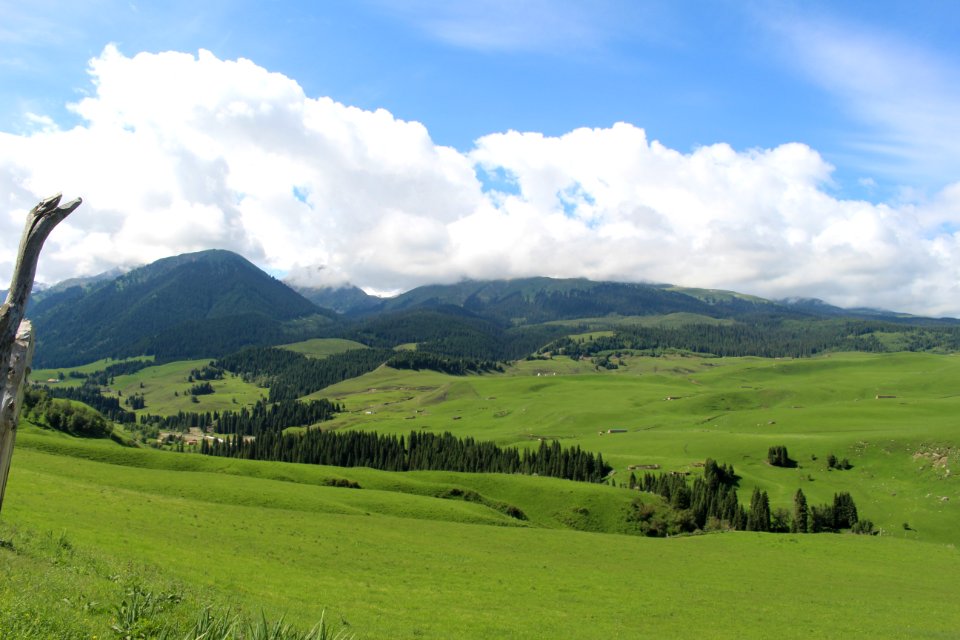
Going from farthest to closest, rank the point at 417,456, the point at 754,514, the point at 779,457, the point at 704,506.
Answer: the point at 779,457
the point at 417,456
the point at 704,506
the point at 754,514

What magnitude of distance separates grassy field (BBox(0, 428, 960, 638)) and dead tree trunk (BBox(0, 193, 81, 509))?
29.5 ft

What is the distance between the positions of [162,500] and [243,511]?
7.68 m

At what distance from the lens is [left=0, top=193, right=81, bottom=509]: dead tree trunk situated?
386 inches

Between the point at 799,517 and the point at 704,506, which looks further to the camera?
the point at 799,517

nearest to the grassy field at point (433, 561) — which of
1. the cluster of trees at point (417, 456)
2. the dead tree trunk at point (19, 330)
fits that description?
the dead tree trunk at point (19, 330)

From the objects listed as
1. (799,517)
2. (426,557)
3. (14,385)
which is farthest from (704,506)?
(14,385)

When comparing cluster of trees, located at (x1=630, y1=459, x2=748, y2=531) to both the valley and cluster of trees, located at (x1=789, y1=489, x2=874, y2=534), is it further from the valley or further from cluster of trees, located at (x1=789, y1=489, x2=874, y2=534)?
cluster of trees, located at (x1=789, y1=489, x2=874, y2=534)

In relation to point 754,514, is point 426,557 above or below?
above

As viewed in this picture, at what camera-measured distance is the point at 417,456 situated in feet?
490

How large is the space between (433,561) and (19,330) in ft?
149

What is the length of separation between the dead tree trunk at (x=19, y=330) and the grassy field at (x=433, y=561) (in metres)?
9.00

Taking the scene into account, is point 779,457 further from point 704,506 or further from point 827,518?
point 704,506

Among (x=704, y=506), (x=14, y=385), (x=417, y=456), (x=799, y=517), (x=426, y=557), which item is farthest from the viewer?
(x=417, y=456)

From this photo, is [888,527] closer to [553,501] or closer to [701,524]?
[701,524]
